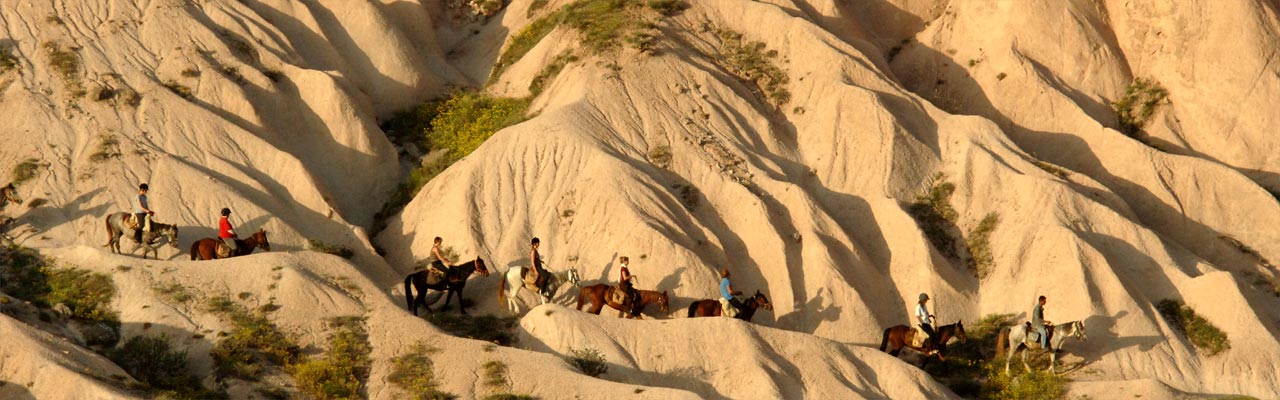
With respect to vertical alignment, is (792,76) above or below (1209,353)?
above

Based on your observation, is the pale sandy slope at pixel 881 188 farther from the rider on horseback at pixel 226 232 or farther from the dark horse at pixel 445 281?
the rider on horseback at pixel 226 232

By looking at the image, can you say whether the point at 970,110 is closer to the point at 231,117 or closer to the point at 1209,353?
the point at 1209,353

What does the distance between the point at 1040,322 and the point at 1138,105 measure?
13.2 meters

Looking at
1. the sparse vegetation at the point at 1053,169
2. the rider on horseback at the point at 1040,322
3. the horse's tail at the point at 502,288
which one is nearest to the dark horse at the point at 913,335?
the rider on horseback at the point at 1040,322

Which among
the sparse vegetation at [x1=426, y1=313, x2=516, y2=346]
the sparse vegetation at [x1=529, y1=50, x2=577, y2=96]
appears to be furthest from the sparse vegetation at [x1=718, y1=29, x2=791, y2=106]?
the sparse vegetation at [x1=426, y1=313, x2=516, y2=346]

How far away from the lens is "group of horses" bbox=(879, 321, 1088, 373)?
38.8m

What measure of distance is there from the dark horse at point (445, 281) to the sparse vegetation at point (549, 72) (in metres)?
9.29

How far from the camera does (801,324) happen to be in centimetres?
4094

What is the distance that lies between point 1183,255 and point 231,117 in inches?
1037

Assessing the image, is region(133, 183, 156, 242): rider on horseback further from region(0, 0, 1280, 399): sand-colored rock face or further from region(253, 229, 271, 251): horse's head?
region(253, 229, 271, 251): horse's head

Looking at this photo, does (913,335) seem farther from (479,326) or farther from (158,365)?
(158,365)

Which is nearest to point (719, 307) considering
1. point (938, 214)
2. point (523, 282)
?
point (523, 282)

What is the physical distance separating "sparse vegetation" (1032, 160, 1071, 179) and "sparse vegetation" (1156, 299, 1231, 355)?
4786mm

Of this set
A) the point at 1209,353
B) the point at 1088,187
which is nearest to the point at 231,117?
the point at 1088,187
